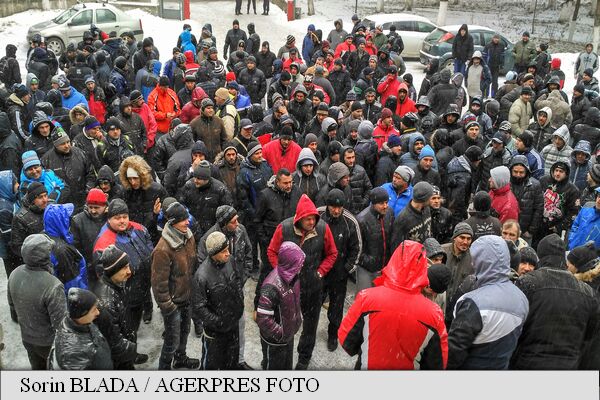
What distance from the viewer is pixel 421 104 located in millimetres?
9875

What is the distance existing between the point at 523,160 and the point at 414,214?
189cm


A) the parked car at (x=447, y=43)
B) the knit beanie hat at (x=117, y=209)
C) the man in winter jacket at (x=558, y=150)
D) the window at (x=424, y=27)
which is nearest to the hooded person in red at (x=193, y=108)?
the knit beanie hat at (x=117, y=209)

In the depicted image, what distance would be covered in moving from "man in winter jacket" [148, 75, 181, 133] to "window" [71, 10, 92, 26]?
9987mm

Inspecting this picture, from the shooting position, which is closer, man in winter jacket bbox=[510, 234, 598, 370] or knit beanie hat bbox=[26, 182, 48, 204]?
man in winter jacket bbox=[510, 234, 598, 370]

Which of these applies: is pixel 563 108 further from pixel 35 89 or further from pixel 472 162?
pixel 35 89

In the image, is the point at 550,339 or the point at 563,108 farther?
the point at 563,108

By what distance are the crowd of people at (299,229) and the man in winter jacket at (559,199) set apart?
0.03m

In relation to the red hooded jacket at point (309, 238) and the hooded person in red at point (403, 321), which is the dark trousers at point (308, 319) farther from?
the hooded person in red at point (403, 321)

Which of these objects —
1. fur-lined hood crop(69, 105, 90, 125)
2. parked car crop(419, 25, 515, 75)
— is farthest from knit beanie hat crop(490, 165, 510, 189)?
parked car crop(419, 25, 515, 75)

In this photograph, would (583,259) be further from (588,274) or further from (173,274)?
(173,274)

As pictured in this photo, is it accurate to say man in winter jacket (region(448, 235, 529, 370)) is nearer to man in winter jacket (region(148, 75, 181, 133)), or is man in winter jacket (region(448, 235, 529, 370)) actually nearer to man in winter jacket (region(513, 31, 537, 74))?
man in winter jacket (region(148, 75, 181, 133))

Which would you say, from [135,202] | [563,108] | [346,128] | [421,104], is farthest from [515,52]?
[135,202]

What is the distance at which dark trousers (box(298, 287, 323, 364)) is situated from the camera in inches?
234

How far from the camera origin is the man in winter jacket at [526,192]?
23.7 feet
